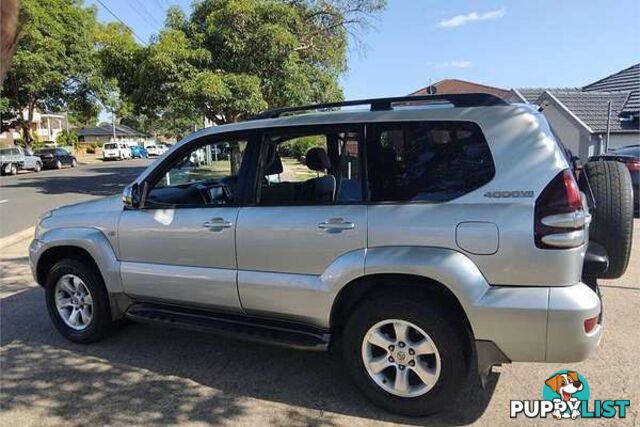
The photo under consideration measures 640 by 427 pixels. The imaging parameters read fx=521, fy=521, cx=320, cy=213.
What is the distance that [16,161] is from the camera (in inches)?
1142

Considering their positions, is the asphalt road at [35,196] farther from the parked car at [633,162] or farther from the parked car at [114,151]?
the parked car at [114,151]

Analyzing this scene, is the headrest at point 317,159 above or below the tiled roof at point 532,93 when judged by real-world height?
below

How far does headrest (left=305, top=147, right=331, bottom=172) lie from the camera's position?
3826 mm

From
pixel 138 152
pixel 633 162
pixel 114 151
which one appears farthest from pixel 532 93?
pixel 138 152

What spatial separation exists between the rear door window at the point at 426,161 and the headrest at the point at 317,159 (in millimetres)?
524

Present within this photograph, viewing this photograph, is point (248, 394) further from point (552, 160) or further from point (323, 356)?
point (552, 160)

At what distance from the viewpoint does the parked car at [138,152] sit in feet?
185

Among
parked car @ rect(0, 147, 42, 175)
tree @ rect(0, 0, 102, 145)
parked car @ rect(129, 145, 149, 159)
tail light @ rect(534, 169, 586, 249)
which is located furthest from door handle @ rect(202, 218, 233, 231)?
parked car @ rect(129, 145, 149, 159)

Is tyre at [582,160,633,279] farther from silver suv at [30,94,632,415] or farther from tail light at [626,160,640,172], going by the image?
tail light at [626,160,640,172]

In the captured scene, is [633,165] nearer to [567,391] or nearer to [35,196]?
[567,391]

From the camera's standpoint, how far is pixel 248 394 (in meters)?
3.57

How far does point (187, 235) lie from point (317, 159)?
3.65 ft

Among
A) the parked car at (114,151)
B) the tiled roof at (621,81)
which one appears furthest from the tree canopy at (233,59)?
the parked car at (114,151)

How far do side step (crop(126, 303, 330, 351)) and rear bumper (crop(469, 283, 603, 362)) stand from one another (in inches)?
42.1
